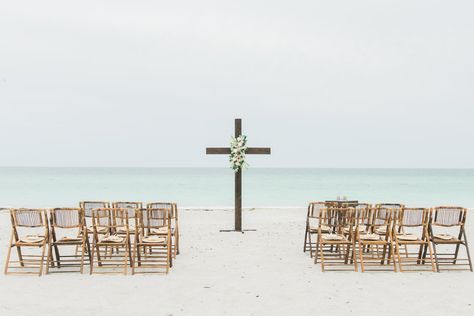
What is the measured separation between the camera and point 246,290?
5.86 metres

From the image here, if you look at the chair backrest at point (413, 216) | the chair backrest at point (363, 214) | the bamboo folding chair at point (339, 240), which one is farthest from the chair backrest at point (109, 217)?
the chair backrest at point (413, 216)

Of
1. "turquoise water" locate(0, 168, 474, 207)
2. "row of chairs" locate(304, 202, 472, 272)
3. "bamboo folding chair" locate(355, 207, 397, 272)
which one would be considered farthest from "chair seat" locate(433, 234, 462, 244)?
"turquoise water" locate(0, 168, 474, 207)

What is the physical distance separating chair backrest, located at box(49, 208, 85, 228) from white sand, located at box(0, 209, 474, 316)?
708mm

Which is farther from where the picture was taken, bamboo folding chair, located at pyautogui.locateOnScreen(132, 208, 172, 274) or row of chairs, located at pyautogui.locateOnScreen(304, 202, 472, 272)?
row of chairs, located at pyautogui.locateOnScreen(304, 202, 472, 272)

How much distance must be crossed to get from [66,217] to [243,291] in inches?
106

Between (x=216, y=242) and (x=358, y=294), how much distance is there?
408 centimetres

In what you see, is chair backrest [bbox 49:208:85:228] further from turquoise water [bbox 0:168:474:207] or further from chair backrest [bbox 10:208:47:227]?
turquoise water [bbox 0:168:474:207]

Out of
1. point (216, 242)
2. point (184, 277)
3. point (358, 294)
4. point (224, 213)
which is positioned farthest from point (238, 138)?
point (358, 294)

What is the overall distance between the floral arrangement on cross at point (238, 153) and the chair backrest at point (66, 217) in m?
4.96

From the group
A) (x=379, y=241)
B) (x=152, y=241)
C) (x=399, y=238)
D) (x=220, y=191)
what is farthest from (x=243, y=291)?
(x=220, y=191)

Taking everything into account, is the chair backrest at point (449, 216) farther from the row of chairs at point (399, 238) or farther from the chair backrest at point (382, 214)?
the chair backrest at point (382, 214)

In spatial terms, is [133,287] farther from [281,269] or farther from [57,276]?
[281,269]

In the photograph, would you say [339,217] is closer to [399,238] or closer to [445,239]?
[399,238]

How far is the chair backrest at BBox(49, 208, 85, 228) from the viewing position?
21.5 ft
